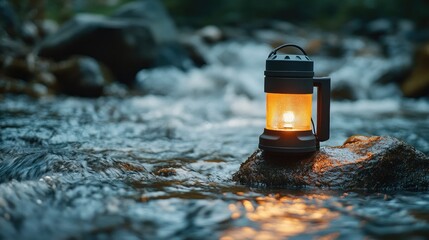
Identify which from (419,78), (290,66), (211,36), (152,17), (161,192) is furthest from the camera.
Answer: (211,36)

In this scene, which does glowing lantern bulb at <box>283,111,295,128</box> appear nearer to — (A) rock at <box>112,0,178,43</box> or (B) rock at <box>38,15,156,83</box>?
(B) rock at <box>38,15,156,83</box>

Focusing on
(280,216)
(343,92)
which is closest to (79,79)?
(343,92)

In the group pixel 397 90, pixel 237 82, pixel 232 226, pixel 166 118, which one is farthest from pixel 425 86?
pixel 232 226

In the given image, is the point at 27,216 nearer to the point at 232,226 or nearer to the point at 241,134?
the point at 232,226

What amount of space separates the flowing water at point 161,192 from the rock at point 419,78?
493cm

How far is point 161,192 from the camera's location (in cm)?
354

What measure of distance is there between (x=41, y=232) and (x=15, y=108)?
250 inches

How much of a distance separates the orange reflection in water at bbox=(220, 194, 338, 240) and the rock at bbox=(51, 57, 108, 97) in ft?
26.7

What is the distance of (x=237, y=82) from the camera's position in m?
12.2

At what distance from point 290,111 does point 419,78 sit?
9.78 meters

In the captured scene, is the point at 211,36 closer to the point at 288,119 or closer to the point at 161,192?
the point at 288,119

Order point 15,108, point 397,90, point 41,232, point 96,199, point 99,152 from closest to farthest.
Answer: point 41,232 → point 96,199 → point 99,152 → point 15,108 → point 397,90

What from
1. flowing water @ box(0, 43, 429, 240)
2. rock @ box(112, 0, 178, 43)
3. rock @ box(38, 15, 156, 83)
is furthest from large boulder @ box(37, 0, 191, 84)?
flowing water @ box(0, 43, 429, 240)

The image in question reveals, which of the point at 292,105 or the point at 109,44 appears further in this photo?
the point at 109,44
